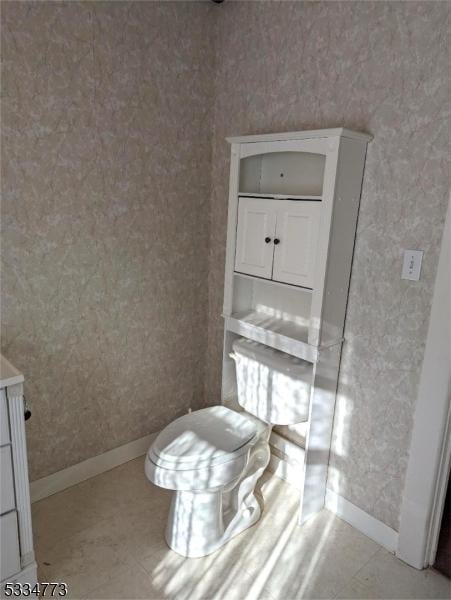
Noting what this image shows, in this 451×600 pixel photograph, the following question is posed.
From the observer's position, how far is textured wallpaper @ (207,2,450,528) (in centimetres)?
159

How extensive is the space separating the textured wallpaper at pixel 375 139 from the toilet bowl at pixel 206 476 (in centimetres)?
43

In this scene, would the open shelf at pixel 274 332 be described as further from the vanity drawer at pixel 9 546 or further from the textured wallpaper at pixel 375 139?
the vanity drawer at pixel 9 546

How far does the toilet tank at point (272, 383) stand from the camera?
1.92 meters

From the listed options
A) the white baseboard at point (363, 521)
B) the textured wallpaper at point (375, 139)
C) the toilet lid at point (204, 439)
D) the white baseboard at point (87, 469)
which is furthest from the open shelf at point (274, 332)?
the white baseboard at point (87, 469)

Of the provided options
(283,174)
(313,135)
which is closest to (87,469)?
(283,174)

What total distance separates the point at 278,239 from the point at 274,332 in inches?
16.1

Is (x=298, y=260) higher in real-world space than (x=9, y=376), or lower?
higher

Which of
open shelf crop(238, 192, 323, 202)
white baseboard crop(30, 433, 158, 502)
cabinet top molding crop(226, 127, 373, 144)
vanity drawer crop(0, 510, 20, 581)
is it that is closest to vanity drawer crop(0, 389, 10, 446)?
vanity drawer crop(0, 510, 20, 581)

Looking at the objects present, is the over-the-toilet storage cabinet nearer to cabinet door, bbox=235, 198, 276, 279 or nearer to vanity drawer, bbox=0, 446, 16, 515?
cabinet door, bbox=235, 198, 276, 279

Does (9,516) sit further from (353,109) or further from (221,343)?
(353,109)

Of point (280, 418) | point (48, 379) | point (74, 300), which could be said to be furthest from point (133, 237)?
point (280, 418)

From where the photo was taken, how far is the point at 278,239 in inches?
75.0

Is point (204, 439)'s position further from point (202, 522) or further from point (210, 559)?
point (210, 559)

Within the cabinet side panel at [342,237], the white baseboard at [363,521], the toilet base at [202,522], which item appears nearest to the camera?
the cabinet side panel at [342,237]
